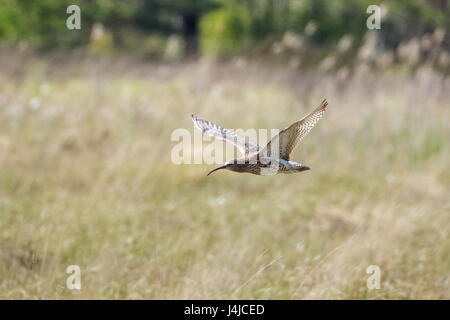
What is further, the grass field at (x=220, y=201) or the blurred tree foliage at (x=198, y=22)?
the blurred tree foliage at (x=198, y=22)

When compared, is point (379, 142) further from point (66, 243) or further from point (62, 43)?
point (62, 43)

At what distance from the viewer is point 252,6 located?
2295 cm

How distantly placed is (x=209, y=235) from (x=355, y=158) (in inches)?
90.1

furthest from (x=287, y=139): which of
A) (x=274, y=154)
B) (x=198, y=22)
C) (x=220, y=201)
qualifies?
(x=198, y=22)

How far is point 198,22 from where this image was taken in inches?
773

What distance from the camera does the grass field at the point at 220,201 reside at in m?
2.75

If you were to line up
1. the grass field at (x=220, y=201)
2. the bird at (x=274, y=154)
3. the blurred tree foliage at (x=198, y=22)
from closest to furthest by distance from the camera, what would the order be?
the bird at (x=274, y=154), the grass field at (x=220, y=201), the blurred tree foliage at (x=198, y=22)

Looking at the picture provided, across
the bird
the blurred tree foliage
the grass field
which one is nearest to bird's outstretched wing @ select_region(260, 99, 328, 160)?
the bird

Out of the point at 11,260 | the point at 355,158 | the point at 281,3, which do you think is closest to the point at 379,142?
the point at 355,158

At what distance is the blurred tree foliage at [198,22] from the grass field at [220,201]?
742cm

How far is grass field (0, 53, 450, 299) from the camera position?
2.75 meters

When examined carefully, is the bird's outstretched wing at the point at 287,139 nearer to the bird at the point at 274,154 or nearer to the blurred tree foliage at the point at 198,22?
the bird at the point at 274,154

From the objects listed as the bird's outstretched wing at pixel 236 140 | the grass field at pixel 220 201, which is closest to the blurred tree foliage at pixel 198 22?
the grass field at pixel 220 201

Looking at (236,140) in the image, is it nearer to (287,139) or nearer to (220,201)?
(287,139)
